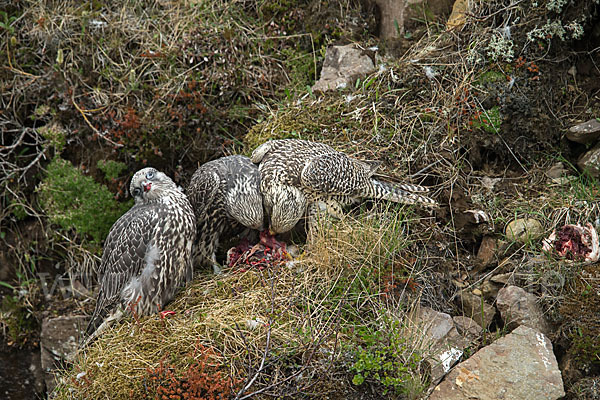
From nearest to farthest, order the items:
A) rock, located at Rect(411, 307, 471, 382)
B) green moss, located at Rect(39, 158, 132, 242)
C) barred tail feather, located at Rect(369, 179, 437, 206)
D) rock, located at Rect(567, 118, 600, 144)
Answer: rock, located at Rect(411, 307, 471, 382)
barred tail feather, located at Rect(369, 179, 437, 206)
rock, located at Rect(567, 118, 600, 144)
green moss, located at Rect(39, 158, 132, 242)

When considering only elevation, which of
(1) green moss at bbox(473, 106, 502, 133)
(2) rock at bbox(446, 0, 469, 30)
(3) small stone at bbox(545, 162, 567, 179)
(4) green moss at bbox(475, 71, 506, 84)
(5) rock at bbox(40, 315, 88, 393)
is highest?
(2) rock at bbox(446, 0, 469, 30)

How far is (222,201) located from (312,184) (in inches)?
25.6

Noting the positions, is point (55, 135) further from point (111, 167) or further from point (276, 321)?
point (276, 321)

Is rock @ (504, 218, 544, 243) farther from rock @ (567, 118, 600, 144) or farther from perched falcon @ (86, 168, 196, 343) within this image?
perched falcon @ (86, 168, 196, 343)

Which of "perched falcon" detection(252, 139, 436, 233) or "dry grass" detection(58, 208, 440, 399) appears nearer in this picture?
"dry grass" detection(58, 208, 440, 399)

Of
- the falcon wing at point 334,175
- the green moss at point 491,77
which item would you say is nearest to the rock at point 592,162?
the green moss at point 491,77

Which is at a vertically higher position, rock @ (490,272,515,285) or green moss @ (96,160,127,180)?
green moss @ (96,160,127,180)

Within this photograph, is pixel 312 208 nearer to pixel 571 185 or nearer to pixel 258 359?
pixel 258 359

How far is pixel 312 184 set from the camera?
4309 millimetres

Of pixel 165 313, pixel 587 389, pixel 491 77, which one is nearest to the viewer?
pixel 587 389

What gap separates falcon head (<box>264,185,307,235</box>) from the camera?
14.0 ft

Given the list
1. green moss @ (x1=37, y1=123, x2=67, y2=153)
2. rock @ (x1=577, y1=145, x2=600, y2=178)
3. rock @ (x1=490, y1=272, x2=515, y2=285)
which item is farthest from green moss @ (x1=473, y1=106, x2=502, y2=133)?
green moss @ (x1=37, y1=123, x2=67, y2=153)

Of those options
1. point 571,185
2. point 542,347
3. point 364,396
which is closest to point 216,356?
point 364,396

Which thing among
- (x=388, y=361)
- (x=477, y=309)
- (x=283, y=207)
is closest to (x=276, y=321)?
(x=388, y=361)
